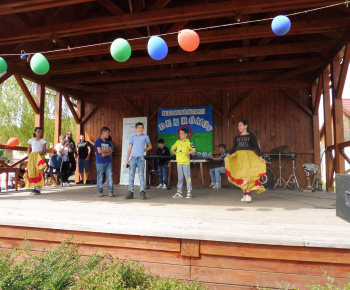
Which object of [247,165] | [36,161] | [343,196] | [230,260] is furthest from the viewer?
[36,161]

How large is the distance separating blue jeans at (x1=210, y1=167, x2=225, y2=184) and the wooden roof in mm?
2759

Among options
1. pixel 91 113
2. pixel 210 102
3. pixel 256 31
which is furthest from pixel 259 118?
pixel 91 113

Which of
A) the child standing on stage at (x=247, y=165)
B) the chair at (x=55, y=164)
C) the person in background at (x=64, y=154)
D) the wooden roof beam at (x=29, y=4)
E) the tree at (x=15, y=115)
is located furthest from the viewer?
the tree at (x=15, y=115)

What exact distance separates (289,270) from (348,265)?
1.42 feet

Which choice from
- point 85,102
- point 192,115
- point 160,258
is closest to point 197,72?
point 192,115

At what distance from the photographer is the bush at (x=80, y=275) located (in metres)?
1.96

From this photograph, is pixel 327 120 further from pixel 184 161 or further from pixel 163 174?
pixel 163 174

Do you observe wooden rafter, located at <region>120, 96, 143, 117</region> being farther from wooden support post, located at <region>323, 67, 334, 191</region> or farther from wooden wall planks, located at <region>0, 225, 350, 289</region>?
wooden wall planks, located at <region>0, 225, 350, 289</region>

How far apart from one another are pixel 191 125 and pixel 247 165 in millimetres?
4443

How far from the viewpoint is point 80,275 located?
2061 mm

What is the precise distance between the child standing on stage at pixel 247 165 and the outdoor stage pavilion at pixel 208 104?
292 mm

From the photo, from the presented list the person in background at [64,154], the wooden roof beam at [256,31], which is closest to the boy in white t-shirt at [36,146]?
the person in background at [64,154]

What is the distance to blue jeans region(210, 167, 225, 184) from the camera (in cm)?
773

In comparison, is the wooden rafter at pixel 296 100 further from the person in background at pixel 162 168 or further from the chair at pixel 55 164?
the chair at pixel 55 164
